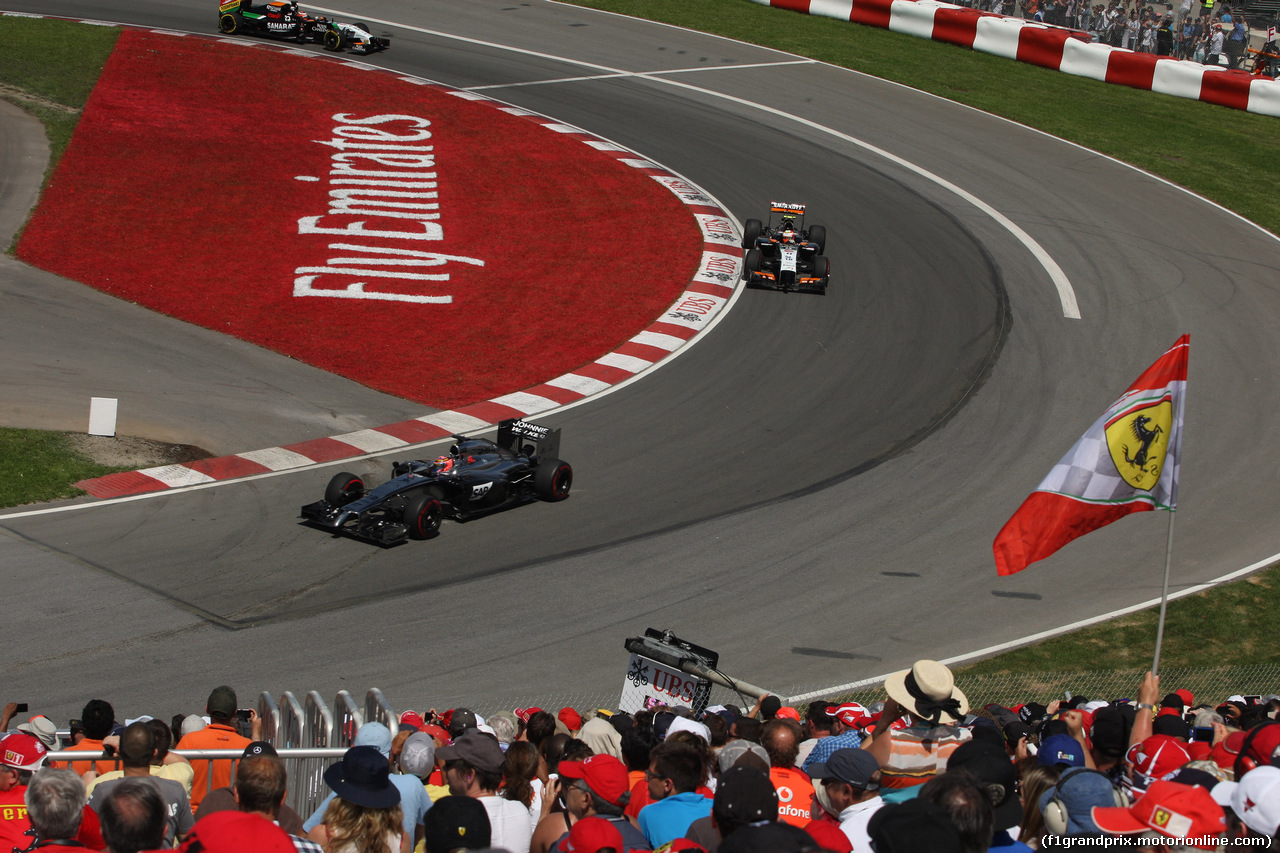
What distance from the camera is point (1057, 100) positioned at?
3522 centimetres

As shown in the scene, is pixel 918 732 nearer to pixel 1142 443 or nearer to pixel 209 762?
pixel 1142 443

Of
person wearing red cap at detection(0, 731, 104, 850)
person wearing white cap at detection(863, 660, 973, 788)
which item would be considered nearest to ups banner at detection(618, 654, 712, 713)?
person wearing white cap at detection(863, 660, 973, 788)

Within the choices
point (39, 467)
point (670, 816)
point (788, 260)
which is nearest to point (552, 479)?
point (39, 467)

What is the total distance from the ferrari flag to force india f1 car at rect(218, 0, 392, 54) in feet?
97.6

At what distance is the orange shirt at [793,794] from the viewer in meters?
6.26

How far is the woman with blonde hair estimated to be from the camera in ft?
18.0

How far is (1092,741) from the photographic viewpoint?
22.2 feet

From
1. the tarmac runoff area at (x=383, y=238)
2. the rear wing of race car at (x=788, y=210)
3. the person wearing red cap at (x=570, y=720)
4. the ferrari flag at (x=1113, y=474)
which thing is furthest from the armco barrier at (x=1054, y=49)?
the person wearing red cap at (x=570, y=720)

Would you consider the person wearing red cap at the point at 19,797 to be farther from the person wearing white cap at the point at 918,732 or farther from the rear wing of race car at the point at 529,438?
the rear wing of race car at the point at 529,438

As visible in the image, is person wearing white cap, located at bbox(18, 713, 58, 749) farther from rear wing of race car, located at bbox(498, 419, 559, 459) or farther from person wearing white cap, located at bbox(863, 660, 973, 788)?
rear wing of race car, located at bbox(498, 419, 559, 459)

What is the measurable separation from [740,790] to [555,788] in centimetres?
156

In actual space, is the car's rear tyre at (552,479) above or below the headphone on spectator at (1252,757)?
below

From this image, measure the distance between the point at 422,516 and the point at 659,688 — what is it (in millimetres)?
5899

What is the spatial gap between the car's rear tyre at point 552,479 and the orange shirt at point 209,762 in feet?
27.2
